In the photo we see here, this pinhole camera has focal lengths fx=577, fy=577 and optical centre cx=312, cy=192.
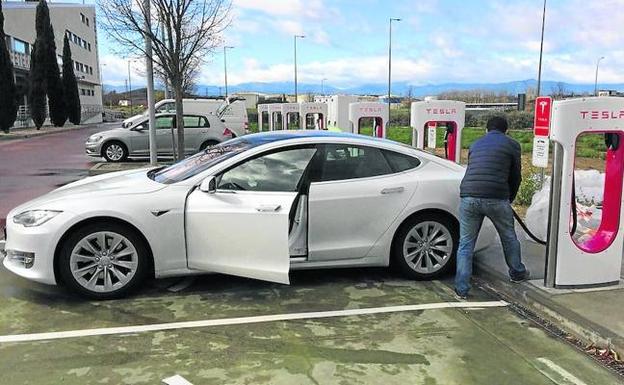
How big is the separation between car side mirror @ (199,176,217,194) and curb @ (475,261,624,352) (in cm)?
282

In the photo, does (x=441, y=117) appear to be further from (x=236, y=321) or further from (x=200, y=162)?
(x=236, y=321)

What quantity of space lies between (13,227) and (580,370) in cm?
465

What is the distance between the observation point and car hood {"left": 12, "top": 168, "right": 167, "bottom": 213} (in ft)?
16.4

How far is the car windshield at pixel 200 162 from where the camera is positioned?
17.8ft

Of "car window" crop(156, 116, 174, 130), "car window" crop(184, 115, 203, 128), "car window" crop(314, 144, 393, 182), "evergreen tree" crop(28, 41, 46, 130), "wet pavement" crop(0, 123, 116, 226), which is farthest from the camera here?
"evergreen tree" crop(28, 41, 46, 130)

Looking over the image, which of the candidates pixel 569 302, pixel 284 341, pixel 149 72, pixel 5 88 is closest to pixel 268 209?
pixel 284 341

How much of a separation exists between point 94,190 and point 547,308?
4068 mm

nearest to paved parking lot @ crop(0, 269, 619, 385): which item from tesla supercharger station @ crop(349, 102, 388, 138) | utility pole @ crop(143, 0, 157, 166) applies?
tesla supercharger station @ crop(349, 102, 388, 138)

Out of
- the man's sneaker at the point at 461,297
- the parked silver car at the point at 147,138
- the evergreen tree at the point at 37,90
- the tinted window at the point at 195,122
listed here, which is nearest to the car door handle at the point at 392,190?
the man's sneaker at the point at 461,297

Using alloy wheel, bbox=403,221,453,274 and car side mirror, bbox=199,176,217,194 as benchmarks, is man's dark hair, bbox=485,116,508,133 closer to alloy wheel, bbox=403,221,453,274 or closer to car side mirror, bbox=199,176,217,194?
alloy wheel, bbox=403,221,453,274

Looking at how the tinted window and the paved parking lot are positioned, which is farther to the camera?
the tinted window

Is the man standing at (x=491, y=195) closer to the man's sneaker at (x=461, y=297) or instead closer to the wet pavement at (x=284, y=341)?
the man's sneaker at (x=461, y=297)

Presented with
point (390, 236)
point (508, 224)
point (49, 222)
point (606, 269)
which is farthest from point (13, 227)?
point (606, 269)

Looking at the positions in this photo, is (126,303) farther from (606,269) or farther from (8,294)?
(606,269)
